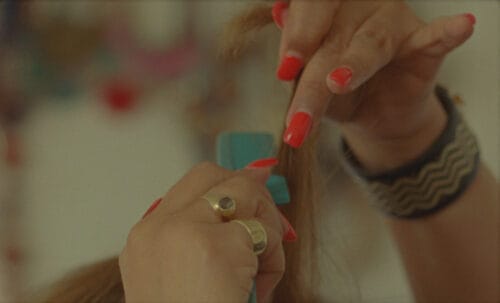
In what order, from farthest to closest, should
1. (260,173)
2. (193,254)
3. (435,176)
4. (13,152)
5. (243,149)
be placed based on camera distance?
(13,152), (435,176), (243,149), (260,173), (193,254)

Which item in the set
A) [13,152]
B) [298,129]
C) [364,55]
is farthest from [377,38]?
[13,152]

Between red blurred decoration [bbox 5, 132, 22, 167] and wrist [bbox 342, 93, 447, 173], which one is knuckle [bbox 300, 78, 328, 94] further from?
red blurred decoration [bbox 5, 132, 22, 167]

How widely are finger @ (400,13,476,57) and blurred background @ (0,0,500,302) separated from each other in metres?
0.40

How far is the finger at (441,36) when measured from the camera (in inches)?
25.0

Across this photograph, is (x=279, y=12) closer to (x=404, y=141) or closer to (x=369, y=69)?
(x=369, y=69)

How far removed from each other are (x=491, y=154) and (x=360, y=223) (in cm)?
34

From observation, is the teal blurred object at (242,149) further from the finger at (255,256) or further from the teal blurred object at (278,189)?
the finger at (255,256)

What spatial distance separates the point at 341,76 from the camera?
58 centimetres

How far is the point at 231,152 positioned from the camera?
0.65 metres

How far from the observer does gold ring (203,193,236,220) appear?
462mm

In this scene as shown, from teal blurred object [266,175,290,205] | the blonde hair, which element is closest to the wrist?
the blonde hair

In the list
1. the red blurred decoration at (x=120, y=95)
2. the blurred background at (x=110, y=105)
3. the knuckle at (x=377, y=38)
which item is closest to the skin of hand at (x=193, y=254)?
the knuckle at (x=377, y=38)

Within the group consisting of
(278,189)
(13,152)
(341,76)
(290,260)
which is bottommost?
(13,152)

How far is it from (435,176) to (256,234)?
383mm
